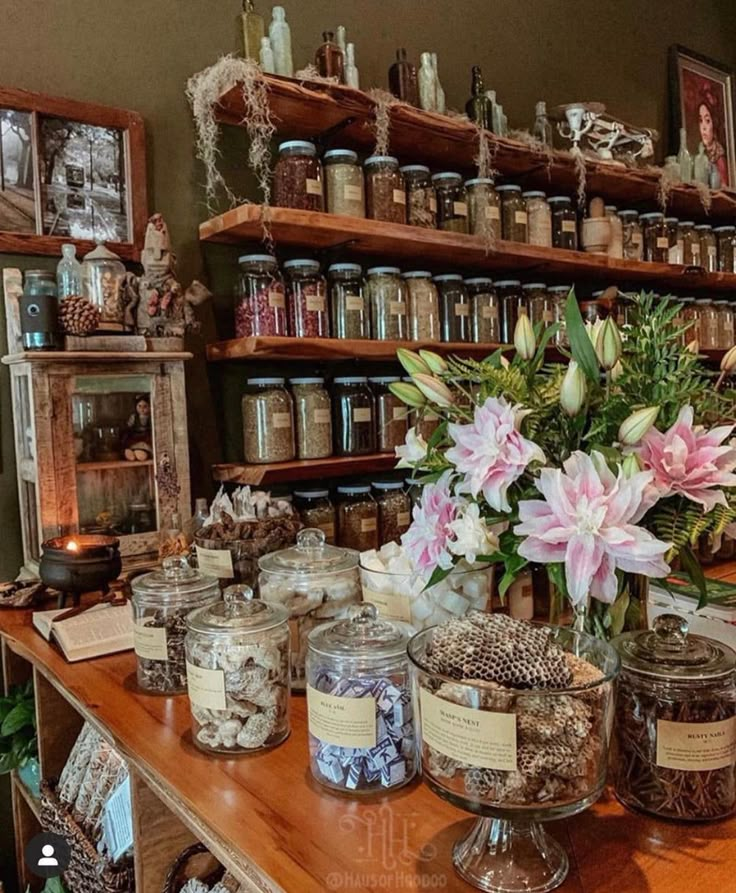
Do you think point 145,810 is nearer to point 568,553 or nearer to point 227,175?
point 568,553

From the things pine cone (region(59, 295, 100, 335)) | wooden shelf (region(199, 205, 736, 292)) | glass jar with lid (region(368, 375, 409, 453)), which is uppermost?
wooden shelf (region(199, 205, 736, 292))

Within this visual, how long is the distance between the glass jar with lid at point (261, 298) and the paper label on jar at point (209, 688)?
1202 millimetres

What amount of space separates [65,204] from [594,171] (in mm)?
1771

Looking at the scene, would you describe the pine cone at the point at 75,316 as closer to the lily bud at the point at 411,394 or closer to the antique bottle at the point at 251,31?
the antique bottle at the point at 251,31

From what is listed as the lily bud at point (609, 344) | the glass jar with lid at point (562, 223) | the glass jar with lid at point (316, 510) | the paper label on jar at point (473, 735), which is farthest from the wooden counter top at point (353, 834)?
the glass jar with lid at point (562, 223)

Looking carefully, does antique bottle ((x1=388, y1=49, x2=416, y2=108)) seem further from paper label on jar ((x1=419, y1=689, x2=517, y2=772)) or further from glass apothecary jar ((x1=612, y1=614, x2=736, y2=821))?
paper label on jar ((x1=419, y1=689, x2=517, y2=772))

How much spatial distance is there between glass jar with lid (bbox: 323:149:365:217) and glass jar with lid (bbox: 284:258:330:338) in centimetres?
18

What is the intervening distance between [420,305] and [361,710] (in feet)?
5.35

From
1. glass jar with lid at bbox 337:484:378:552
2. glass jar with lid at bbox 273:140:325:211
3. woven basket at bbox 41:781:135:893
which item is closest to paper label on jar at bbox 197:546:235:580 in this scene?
woven basket at bbox 41:781:135:893

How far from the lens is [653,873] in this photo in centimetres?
70

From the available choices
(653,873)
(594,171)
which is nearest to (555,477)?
(653,873)

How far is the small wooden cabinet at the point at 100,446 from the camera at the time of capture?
164 cm

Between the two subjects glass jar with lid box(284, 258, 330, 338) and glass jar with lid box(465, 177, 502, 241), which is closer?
glass jar with lid box(284, 258, 330, 338)

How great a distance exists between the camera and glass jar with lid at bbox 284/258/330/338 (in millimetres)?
2053
